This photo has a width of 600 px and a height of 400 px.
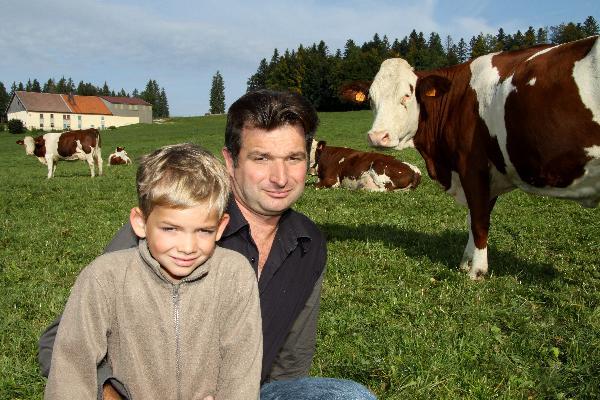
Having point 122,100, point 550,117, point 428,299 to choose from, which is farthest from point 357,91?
point 122,100

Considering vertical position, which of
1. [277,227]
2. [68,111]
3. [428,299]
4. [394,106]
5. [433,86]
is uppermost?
[68,111]

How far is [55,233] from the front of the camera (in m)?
9.76

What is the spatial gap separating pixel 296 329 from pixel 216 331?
0.80 m

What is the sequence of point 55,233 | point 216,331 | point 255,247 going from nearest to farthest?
point 216,331, point 255,247, point 55,233

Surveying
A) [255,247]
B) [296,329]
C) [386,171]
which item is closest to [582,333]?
[296,329]

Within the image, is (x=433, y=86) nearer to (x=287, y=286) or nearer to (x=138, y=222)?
(x=287, y=286)

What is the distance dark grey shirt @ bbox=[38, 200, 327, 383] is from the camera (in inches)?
119

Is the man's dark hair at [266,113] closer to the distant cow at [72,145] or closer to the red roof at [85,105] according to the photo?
the distant cow at [72,145]

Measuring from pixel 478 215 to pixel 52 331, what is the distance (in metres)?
5.41

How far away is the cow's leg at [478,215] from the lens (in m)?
6.71

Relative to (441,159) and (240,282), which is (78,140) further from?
(240,282)

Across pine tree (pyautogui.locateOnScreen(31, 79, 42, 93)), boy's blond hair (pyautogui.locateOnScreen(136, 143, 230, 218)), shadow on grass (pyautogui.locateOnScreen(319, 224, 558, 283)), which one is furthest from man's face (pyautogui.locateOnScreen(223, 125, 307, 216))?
pine tree (pyautogui.locateOnScreen(31, 79, 42, 93))

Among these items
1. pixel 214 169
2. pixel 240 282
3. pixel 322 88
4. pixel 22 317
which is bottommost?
pixel 22 317

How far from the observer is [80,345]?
228cm
